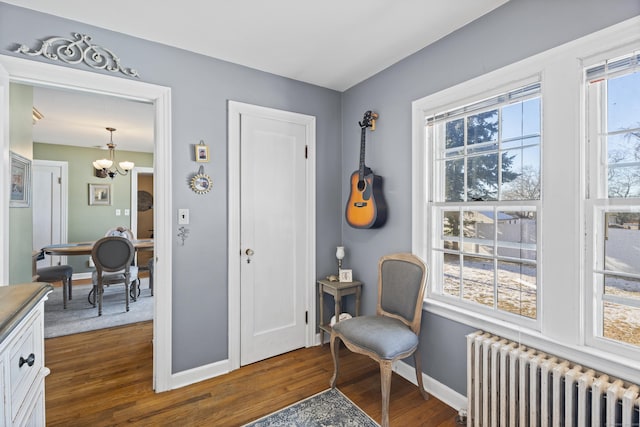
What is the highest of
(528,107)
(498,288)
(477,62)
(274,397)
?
(477,62)

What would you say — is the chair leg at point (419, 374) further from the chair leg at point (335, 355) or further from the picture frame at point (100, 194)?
the picture frame at point (100, 194)

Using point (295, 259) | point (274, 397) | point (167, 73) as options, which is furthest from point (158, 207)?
point (274, 397)

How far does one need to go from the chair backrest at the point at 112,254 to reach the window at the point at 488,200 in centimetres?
364

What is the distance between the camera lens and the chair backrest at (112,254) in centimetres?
379

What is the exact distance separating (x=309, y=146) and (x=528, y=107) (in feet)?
5.59

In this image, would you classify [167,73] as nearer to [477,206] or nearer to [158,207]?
[158,207]

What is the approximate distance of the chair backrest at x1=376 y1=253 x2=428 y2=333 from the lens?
6.86ft

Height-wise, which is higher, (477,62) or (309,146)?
(477,62)

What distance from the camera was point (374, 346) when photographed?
1.85 m

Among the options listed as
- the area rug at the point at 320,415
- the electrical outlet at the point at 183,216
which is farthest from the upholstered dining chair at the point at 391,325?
the electrical outlet at the point at 183,216

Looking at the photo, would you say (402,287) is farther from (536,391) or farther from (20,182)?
(20,182)

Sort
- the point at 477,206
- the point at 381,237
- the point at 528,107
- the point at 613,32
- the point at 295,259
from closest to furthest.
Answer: the point at 613,32, the point at 528,107, the point at 477,206, the point at 381,237, the point at 295,259

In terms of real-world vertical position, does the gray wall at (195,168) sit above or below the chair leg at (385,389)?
above

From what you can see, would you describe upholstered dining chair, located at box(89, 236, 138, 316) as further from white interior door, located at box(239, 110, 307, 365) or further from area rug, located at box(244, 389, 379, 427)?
area rug, located at box(244, 389, 379, 427)
